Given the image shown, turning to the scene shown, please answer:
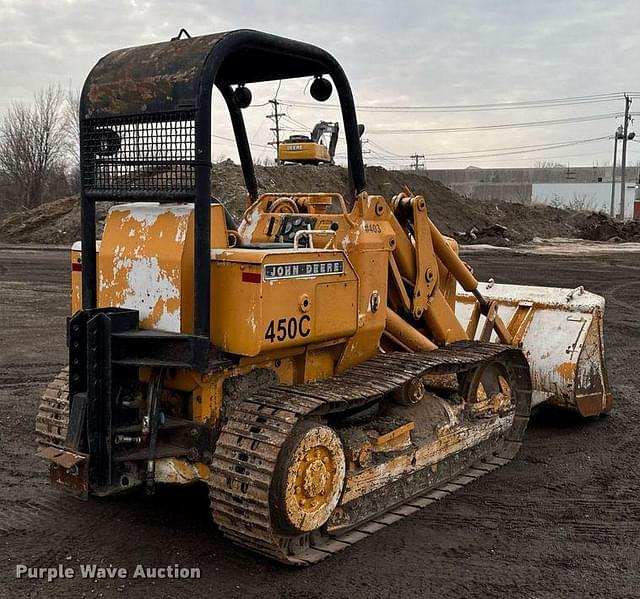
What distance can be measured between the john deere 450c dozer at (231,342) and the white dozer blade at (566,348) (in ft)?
6.60

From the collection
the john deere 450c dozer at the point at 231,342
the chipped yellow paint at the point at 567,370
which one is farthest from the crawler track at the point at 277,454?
the chipped yellow paint at the point at 567,370

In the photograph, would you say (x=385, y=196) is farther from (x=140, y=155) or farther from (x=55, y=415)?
(x=140, y=155)

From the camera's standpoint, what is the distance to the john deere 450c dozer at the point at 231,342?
14.1 ft

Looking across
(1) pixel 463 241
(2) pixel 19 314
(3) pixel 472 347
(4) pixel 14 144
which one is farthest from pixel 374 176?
(3) pixel 472 347

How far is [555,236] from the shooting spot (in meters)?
38.8

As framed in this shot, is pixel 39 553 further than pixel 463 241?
No

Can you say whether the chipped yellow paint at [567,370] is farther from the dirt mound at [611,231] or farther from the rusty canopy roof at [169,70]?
the dirt mound at [611,231]

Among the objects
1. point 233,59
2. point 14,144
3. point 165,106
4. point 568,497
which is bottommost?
point 568,497

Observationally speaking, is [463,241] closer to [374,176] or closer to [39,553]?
[374,176]

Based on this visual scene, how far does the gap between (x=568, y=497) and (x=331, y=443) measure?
88.0 inches

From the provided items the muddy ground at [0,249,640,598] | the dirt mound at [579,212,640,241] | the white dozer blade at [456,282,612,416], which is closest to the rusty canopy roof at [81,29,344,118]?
the muddy ground at [0,249,640,598]

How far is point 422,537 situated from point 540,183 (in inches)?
3366

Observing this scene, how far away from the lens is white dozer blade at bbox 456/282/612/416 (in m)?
7.44

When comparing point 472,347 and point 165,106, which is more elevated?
point 165,106
